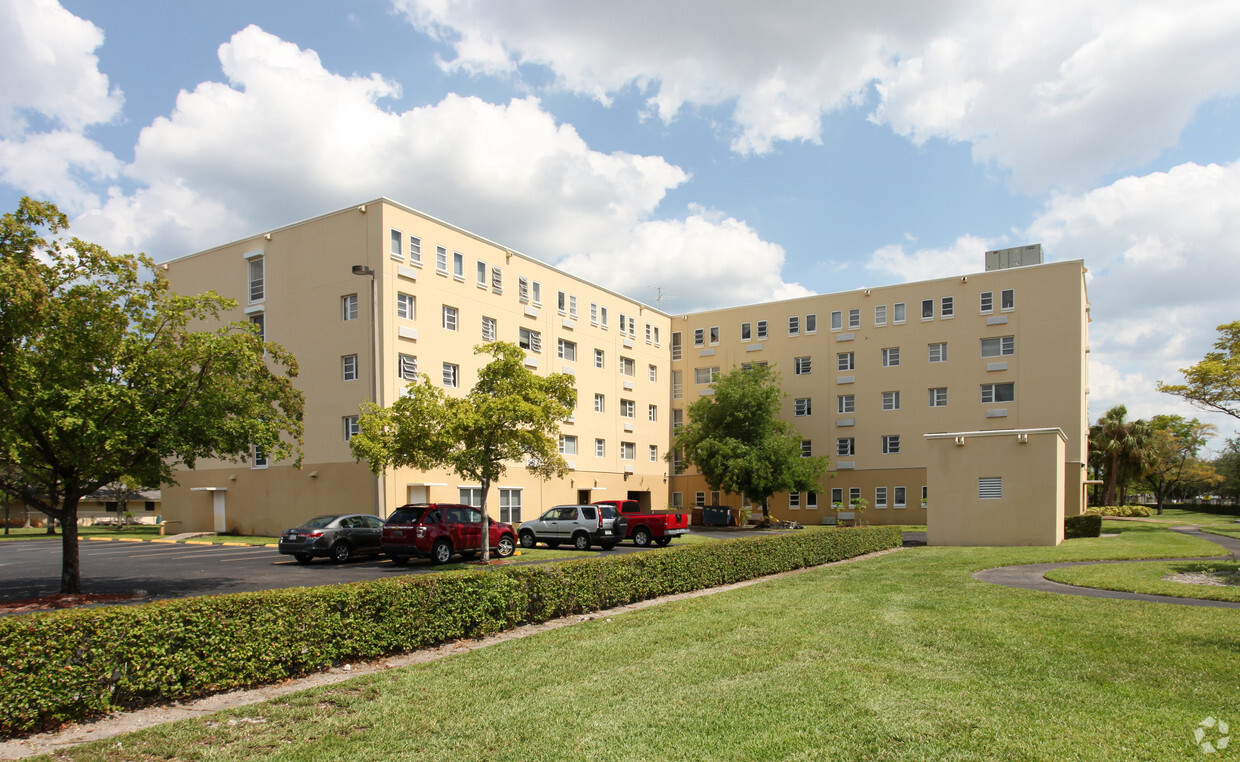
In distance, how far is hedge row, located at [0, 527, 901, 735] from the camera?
6.78 meters

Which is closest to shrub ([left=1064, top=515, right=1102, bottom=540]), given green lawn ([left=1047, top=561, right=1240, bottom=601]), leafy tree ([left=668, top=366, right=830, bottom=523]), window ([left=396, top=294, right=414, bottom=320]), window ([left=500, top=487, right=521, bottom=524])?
green lawn ([left=1047, top=561, right=1240, bottom=601])

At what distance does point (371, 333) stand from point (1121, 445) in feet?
167

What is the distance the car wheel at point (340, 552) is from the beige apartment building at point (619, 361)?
20.9 feet

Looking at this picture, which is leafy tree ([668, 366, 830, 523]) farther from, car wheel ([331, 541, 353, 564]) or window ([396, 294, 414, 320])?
car wheel ([331, 541, 353, 564])

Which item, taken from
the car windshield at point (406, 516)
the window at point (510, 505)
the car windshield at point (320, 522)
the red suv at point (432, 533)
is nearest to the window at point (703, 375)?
the window at point (510, 505)

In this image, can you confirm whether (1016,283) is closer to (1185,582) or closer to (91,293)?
(1185,582)

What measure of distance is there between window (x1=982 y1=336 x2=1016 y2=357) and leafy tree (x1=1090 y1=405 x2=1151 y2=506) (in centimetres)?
1646

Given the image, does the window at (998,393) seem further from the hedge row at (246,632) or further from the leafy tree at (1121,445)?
the hedge row at (246,632)

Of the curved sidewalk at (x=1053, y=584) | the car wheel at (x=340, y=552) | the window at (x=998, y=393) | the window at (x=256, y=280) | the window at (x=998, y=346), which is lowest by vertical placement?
the car wheel at (x=340, y=552)

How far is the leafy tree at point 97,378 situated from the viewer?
1365 cm

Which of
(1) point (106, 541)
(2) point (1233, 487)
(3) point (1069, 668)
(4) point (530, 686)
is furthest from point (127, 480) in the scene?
(2) point (1233, 487)

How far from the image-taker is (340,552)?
915 inches

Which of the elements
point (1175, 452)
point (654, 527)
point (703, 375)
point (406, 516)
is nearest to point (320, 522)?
point (406, 516)

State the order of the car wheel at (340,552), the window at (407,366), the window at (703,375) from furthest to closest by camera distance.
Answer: the window at (703,375) → the window at (407,366) → the car wheel at (340,552)
